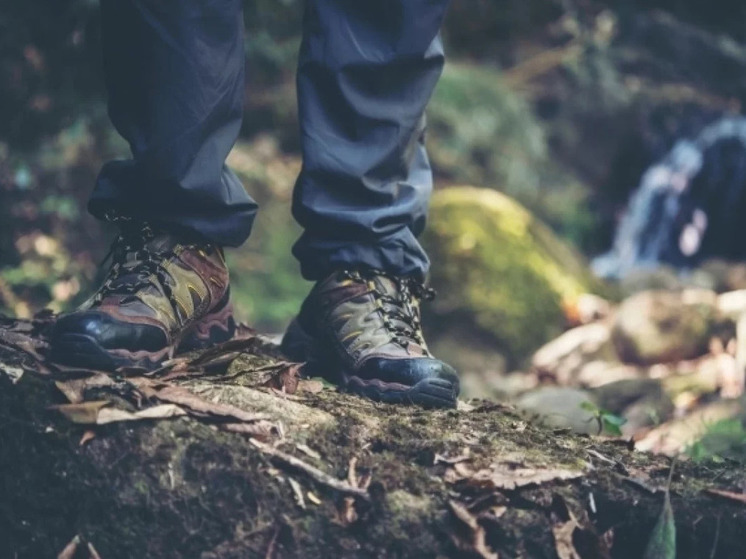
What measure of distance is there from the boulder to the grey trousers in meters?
3.84

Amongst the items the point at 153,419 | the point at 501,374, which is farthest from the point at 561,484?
the point at 501,374

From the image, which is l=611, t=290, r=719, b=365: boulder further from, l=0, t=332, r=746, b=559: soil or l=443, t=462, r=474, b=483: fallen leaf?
l=443, t=462, r=474, b=483: fallen leaf

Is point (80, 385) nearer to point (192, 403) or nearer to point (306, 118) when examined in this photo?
point (192, 403)

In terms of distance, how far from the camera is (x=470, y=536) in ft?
4.37

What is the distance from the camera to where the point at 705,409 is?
12.6ft

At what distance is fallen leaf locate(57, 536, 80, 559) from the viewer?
1307mm

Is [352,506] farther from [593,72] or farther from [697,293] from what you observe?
[593,72]

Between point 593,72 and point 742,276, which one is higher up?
point 593,72

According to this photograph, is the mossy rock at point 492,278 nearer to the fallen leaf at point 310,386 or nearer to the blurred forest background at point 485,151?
the blurred forest background at point 485,151

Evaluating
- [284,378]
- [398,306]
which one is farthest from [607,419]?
[284,378]

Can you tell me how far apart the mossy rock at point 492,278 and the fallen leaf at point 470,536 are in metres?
4.40

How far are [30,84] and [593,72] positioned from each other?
7224 millimetres

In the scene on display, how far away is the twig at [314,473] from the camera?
1.36 metres

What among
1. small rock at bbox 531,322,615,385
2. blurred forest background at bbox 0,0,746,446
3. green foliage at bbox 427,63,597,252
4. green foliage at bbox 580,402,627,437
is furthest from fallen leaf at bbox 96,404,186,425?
green foliage at bbox 427,63,597,252
